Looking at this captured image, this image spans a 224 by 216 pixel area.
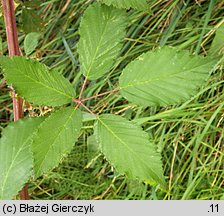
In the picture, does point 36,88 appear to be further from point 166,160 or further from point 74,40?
point 74,40

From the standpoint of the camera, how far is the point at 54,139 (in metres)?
0.57

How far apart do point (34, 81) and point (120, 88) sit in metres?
0.12

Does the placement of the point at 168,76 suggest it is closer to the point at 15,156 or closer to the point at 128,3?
the point at 128,3

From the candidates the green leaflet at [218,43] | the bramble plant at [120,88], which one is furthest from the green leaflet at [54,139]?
the green leaflet at [218,43]

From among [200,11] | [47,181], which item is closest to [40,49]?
[47,181]

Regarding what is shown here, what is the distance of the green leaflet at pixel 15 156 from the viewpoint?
0.61m

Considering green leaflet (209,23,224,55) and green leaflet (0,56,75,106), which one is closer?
green leaflet (0,56,75,106)

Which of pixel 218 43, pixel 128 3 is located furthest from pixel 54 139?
pixel 218 43

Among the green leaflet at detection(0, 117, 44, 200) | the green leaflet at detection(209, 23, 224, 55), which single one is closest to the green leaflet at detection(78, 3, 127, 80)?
the green leaflet at detection(0, 117, 44, 200)

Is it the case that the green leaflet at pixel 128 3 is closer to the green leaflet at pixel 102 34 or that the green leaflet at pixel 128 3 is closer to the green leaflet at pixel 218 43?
the green leaflet at pixel 102 34

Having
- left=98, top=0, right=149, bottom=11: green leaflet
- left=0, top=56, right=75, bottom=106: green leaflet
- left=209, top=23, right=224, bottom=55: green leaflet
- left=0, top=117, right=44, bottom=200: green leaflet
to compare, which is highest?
left=209, top=23, right=224, bottom=55: green leaflet

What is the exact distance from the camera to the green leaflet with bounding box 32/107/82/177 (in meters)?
0.56

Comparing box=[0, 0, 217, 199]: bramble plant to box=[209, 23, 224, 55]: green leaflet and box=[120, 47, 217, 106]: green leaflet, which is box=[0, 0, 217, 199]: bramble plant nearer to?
box=[120, 47, 217, 106]: green leaflet

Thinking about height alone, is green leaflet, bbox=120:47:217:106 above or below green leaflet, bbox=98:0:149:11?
below
